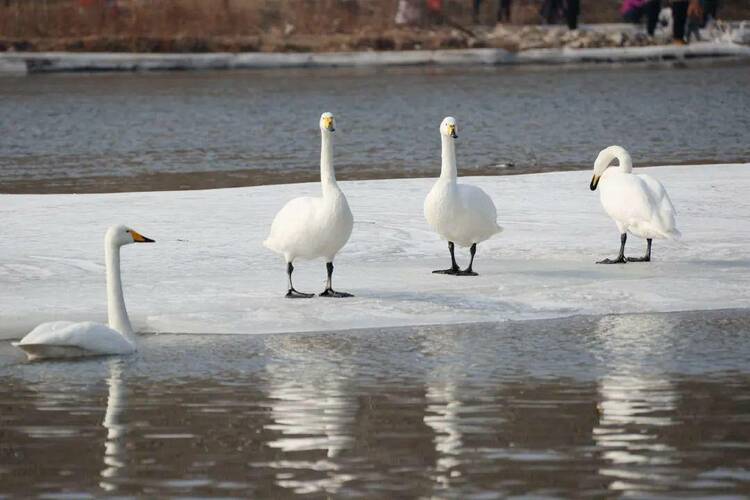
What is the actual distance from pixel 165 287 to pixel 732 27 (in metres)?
40.0

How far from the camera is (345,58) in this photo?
44562mm

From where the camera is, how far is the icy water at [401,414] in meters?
6.84

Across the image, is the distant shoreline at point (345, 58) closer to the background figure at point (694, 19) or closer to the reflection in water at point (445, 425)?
the background figure at point (694, 19)

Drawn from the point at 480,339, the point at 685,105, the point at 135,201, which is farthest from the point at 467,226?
the point at 685,105

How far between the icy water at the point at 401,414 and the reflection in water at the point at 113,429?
0.6 inches

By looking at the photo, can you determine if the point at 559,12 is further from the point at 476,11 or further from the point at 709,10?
the point at 709,10

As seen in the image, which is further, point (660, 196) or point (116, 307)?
point (660, 196)

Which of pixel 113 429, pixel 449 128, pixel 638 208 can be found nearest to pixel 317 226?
pixel 449 128

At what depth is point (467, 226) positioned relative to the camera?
37.1 feet

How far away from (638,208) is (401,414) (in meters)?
4.27

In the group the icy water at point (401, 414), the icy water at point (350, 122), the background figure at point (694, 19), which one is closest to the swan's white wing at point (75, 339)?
the icy water at point (401, 414)

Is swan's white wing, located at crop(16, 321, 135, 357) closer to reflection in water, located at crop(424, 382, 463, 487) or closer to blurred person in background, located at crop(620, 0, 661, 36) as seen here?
reflection in water, located at crop(424, 382, 463, 487)

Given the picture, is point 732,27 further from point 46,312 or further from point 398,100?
point 46,312

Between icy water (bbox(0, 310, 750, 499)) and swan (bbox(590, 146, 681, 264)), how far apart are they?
1339mm
